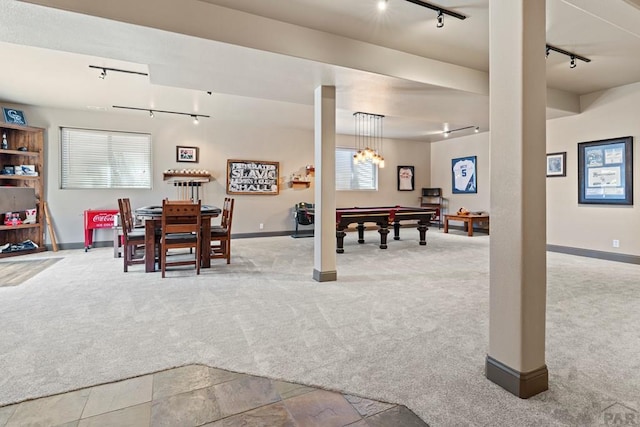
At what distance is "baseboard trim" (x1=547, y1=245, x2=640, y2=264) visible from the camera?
499 cm

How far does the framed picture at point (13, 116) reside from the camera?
5.55 meters

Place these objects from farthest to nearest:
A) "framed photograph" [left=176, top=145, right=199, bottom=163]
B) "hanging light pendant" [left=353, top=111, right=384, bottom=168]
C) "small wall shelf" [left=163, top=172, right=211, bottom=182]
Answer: "framed photograph" [left=176, top=145, right=199, bottom=163]
"small wall shelf" [left=163, top=172, right=211, bottom=182]
"hanging light pendant" [left=353, top=111, right=384, bottom=168]

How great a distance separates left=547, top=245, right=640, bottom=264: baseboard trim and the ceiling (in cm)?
270

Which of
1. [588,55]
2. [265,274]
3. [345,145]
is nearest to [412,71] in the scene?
[588,55]

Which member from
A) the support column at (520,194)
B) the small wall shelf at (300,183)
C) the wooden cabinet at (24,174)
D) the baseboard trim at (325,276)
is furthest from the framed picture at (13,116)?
the support column at (520,194)

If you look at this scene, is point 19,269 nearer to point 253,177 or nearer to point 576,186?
point 253,177

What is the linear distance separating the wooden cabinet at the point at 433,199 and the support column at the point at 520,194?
814cm

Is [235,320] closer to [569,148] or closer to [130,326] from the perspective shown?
[130,326]

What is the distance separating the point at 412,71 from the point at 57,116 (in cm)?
653

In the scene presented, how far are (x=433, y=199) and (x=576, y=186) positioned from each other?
4.26 m

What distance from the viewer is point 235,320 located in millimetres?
2699

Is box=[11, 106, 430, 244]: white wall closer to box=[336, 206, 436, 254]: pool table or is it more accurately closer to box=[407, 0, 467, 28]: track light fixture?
box=[336, 206, 436, 254]: pool table

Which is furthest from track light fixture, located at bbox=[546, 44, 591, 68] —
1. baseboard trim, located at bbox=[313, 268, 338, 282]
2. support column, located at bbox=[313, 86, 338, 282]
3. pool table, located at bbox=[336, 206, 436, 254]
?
baseboard trim, located at bbox=[313, 268, 338, 282]

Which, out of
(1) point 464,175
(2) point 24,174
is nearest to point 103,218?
(2) point 24,174
